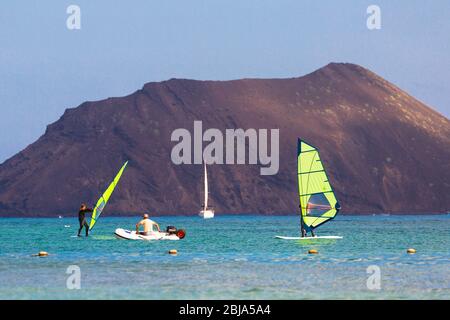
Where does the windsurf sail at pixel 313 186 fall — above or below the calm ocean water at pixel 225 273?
above

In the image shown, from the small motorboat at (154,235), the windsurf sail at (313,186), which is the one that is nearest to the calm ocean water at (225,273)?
the windsurf sail at (313,186)

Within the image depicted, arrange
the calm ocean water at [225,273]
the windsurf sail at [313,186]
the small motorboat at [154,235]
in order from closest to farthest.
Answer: the calm ocean water at [225,273], the windsurf sail at [313,186], the small motorboat at [154,235]

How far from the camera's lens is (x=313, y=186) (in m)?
68.8

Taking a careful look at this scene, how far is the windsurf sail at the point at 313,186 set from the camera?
68125 millimetres

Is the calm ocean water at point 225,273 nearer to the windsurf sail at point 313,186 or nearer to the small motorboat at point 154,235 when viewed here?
the windsurf sail at point 313,186

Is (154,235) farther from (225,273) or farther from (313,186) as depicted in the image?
(225,273)

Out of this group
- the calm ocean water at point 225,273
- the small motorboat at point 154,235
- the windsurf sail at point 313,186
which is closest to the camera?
the calm ocean water at point 225,273

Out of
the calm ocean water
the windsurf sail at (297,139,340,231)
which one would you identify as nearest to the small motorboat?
the calm ocean water

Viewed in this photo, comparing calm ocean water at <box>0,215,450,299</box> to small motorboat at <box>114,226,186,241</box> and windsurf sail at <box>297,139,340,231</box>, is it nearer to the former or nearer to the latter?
windsurf sail at <box>297,139,340,231</box>

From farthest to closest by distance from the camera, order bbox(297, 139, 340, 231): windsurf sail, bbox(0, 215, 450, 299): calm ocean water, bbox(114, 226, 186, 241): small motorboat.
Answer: bbox(114, 226, 186, 241): small motorboat, bbox(297, 139, 340, 231): windsurf sail, bbox(0, 215, 450, 299): calm ocean water

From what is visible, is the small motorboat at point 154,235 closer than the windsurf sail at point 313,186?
No

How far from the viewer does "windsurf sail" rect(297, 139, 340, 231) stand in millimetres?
68125

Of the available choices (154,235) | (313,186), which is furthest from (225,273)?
(154,235)
